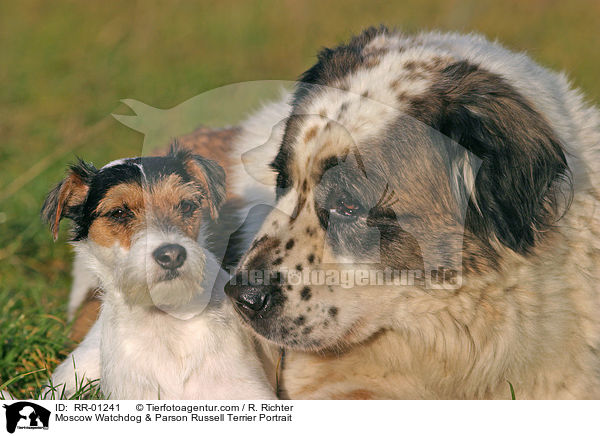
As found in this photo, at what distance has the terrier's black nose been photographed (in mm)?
2932

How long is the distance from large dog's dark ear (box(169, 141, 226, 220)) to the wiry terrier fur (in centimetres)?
28

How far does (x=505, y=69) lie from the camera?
368cm

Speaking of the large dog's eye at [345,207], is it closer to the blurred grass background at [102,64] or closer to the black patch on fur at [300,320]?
the black patch on fur at [300,320]

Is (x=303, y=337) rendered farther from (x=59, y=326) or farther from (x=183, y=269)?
(x=59, y=326)

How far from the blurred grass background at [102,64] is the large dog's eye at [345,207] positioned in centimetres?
191

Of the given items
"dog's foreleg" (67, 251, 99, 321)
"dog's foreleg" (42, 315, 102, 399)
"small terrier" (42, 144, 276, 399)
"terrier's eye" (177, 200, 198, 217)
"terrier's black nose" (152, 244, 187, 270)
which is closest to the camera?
"terrier's black nose" (152, 244, 187, 270)

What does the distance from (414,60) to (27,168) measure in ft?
13.5

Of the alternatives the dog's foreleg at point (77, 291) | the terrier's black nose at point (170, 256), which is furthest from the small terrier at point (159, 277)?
the dog's foreleg at point (77, 291)

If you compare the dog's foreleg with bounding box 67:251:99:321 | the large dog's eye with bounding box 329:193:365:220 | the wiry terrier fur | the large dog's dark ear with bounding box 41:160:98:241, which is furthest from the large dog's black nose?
the dog's foreleg with bounding box 67:251:99:321

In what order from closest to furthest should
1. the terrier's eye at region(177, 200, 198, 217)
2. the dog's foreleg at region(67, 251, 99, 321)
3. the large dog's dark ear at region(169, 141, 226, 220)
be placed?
the terrier's eye at region(177, 200, 198, 217) → the large dog's dark ear at region(169, 141, 226, 220) → the dog's foreleg at region(67, 251, 99, 321)

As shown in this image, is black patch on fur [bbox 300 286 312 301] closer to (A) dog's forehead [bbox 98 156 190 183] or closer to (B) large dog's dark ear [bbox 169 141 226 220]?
(B) large dog's dark ear [bbox 169 141 226 220]
